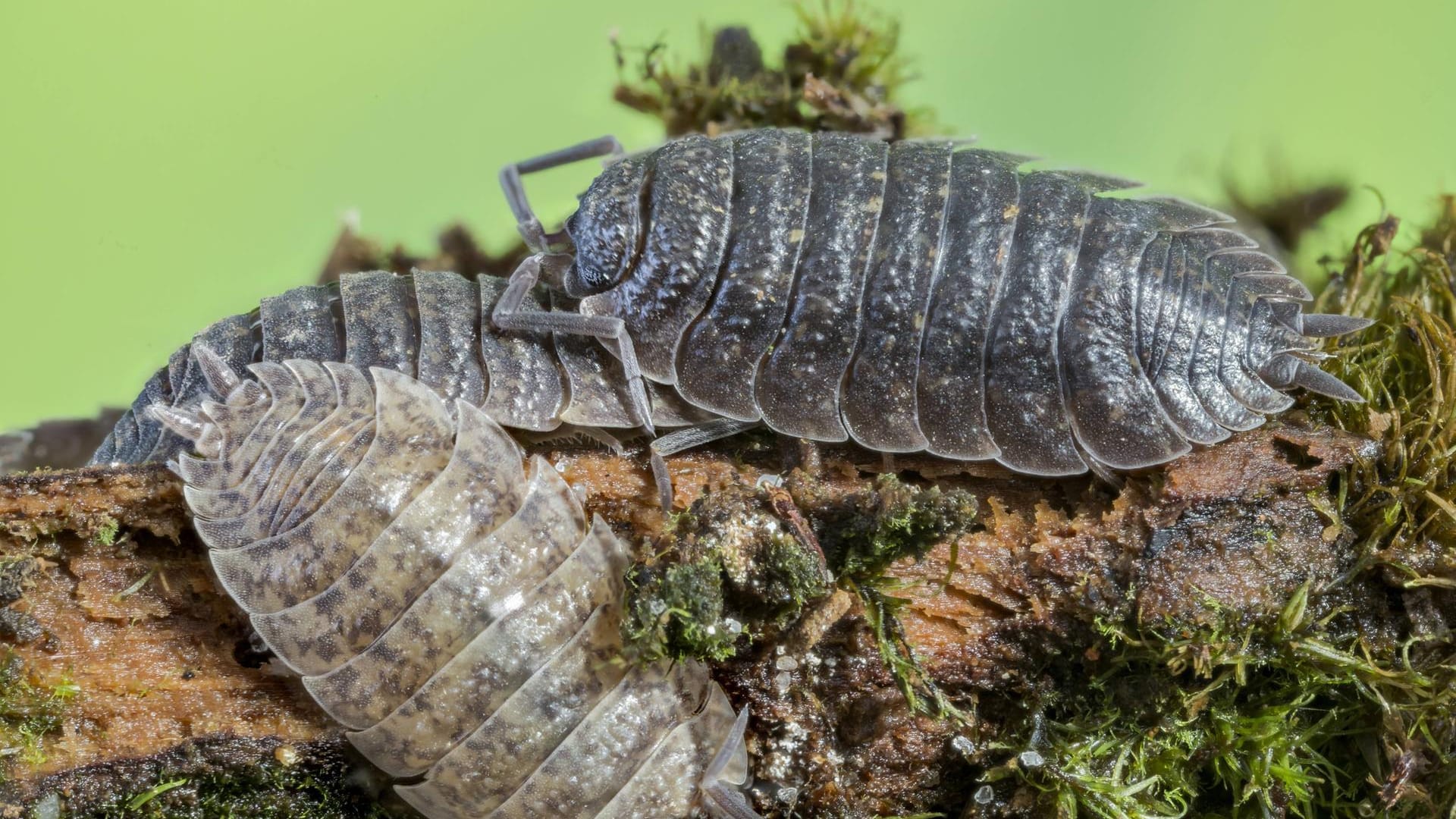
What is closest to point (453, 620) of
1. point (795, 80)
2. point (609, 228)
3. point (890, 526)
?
point (890, 526)

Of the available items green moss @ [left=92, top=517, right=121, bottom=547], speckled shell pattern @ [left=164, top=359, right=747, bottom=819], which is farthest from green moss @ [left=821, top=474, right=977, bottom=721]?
green moss @ [left=92, top=517, right=121, bottom=547]

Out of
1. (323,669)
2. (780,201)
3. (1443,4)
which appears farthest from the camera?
(1443,4)

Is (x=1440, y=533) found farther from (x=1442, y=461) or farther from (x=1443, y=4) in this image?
(x=1443, y=4)

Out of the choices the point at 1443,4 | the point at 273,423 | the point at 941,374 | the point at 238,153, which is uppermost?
the point at 1443,4

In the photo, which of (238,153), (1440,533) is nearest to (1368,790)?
(1440,533)

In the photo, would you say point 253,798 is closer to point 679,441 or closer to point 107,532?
point 107,532

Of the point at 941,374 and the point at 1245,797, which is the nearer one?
the point at 1245,797

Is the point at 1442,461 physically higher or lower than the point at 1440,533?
higher

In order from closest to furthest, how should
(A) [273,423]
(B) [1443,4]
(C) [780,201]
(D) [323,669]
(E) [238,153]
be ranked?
(D) [323,669], (A) [273,423], (C) [780,201], (B) [1443,4], (E) [238,153]
